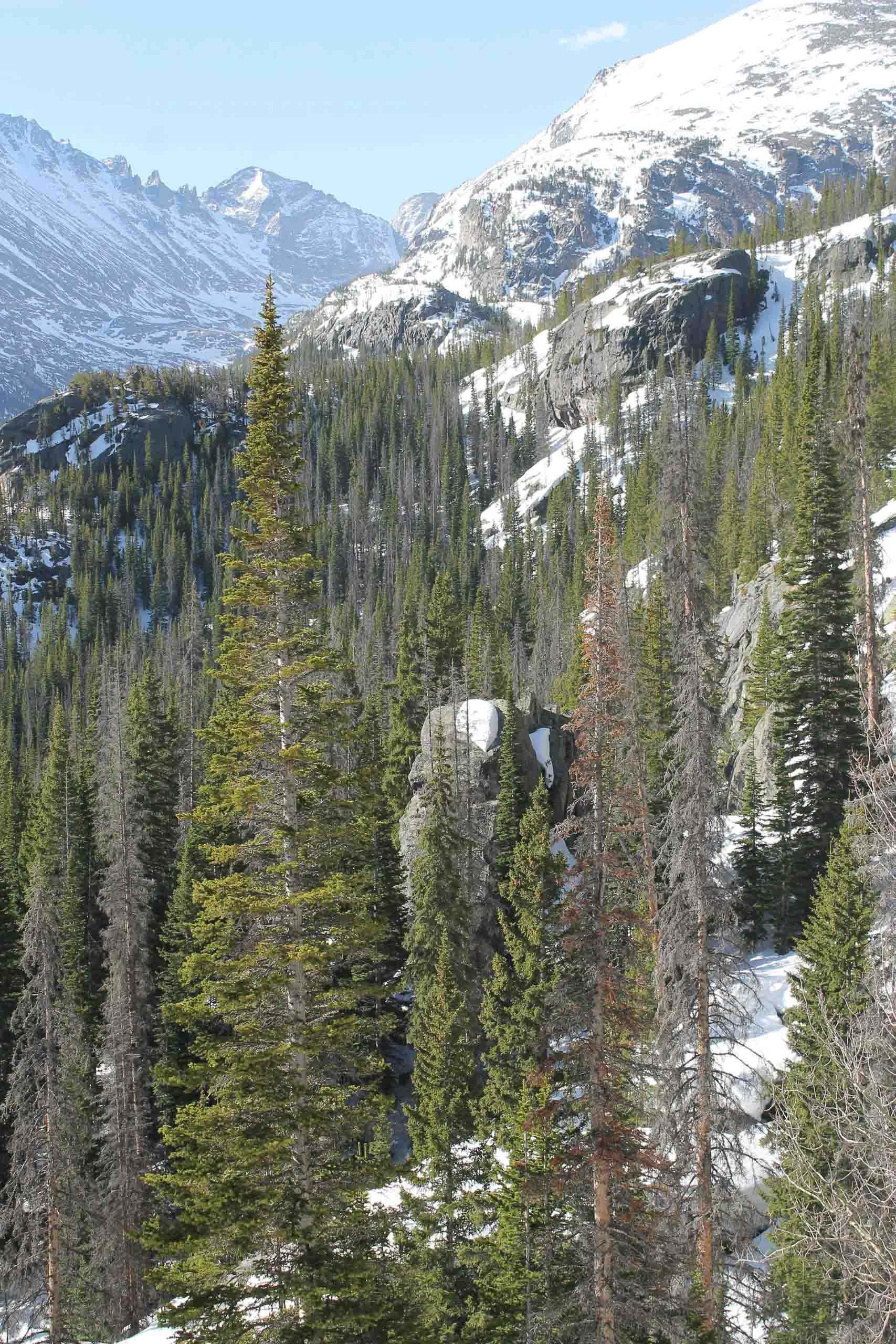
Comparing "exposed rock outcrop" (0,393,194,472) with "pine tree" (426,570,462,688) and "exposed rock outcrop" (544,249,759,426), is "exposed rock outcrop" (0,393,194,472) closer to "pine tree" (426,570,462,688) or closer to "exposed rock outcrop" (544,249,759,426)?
"exposed rock outcrop" (544,249,759,426)

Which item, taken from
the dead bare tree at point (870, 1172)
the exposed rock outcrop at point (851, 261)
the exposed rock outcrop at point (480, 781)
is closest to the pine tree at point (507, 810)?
the exposed rock outcrop at point (480, 781)

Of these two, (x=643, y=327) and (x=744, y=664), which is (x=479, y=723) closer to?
(x=744, y=664)

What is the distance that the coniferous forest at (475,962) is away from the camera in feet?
36.0

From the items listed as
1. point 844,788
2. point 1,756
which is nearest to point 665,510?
point 844,788

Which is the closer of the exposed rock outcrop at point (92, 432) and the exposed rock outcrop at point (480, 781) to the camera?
the exposed rock outcrop at point (480, 781)

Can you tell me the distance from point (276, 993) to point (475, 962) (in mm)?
27425

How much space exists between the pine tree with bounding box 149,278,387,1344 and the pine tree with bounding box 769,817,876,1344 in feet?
23.1

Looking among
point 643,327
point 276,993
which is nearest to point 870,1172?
point 276,993

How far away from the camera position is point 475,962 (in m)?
37.7

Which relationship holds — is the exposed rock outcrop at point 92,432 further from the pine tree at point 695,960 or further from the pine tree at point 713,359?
the pine tree at point 695,960

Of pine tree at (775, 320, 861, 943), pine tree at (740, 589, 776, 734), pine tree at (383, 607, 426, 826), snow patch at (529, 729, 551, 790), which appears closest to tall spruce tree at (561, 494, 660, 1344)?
pine tree at (775, 320, 861, 943)

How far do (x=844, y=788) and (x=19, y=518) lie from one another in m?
152

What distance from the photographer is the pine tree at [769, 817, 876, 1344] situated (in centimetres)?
1698

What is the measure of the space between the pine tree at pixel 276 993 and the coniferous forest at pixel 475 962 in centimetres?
6
